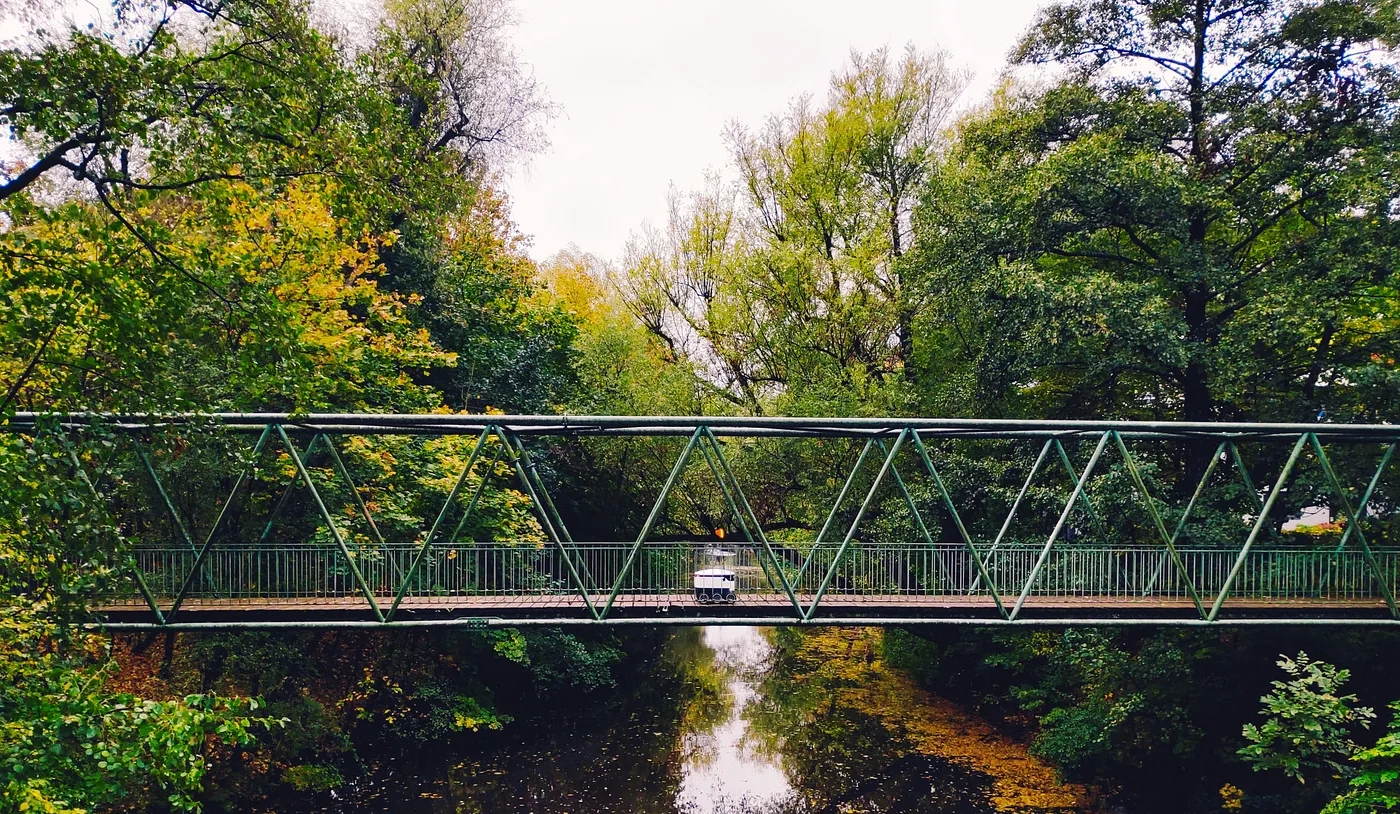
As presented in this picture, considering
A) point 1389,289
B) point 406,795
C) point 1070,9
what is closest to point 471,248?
point 406,795

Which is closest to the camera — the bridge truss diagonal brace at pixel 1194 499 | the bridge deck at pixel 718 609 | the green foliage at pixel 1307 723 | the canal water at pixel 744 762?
the bridge deck at pixel 718 609

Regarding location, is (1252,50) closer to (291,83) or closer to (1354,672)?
(1354,672)

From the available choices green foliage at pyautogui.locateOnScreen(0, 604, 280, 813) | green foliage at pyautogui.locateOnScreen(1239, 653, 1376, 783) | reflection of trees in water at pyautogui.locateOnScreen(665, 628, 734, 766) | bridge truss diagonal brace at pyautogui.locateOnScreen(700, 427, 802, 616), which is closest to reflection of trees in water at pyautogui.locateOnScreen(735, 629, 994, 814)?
reflection of trees in water at pyautogui.locateOnScreen(665, 628, 734, 766)

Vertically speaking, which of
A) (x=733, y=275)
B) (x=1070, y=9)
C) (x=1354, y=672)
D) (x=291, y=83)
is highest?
(x=1070, y=9)

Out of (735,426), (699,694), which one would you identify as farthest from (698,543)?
(699,694)

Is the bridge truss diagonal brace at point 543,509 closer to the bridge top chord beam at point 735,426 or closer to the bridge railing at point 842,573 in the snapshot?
the bridge top chord beam at point 735,426

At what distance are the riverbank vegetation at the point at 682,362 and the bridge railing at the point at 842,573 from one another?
0.97 meters

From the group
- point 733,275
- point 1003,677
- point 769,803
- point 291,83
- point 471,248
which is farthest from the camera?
point 733,275

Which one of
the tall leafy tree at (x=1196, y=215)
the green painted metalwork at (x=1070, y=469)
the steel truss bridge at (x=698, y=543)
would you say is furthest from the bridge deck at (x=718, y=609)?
the tall leafy tree at (x=1196, y=215)

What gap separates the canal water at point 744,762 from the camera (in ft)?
43.1

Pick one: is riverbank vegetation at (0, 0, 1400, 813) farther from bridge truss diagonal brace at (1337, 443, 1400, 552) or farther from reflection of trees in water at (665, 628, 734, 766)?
reflection of trees in water at (665, 628, 734, 766)

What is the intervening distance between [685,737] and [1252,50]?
685 inches

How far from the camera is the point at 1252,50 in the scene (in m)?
12.8

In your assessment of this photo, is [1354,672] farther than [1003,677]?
No
